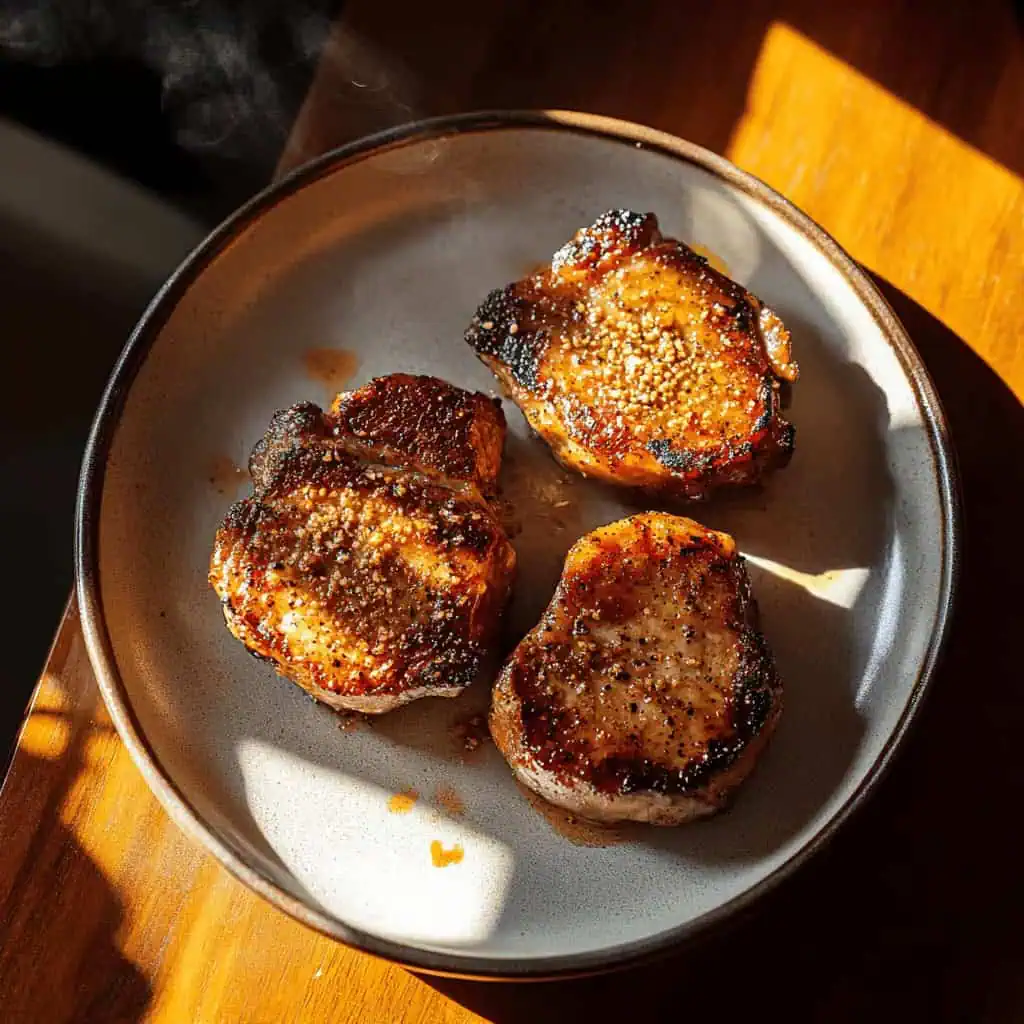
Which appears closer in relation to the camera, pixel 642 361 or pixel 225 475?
pixel 642 361

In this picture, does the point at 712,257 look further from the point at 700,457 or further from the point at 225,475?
the point at 225,475

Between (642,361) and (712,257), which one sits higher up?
(712,257)

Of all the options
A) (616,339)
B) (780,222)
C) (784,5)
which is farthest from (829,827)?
(784,5)

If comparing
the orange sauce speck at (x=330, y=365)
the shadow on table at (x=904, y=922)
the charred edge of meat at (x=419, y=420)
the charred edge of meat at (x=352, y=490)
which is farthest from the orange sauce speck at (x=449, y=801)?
the orange sauce speck at (x=330, y=365)

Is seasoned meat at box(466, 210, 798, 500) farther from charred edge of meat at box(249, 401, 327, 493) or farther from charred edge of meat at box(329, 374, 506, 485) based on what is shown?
charred edge of meat at box(249, 401, 327, 493)

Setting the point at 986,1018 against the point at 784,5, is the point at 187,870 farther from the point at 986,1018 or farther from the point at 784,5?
the point at 784,5

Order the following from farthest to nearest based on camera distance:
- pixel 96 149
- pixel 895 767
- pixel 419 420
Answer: pixel 96 149 → pixel 419 420 → pixel 895 767

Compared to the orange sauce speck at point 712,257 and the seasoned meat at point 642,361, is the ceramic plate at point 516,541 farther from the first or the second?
the seasoned meat at point 642,361

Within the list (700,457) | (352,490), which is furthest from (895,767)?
(352,490)
